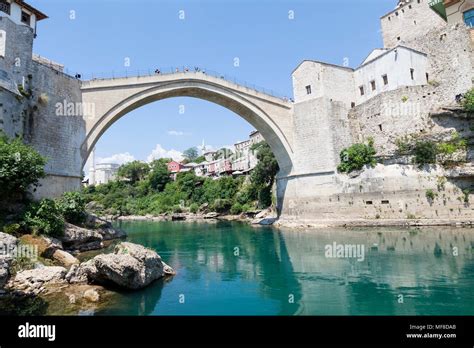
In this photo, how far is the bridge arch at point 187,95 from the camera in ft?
52.8

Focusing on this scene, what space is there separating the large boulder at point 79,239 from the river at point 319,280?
9.46 feet

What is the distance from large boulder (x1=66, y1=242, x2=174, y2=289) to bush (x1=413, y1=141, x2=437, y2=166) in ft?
52.2

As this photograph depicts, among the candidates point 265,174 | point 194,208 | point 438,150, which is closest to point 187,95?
point 265,174

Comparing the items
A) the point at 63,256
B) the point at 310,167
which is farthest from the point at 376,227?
the point at 63,256

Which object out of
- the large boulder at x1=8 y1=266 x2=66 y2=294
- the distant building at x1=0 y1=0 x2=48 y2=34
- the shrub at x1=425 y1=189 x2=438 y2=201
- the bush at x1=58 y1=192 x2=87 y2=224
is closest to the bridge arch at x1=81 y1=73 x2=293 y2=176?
the bush at x1=58 y1=192 x2=87 y2=224

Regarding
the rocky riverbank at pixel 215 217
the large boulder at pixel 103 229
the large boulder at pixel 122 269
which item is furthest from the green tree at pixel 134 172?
the large boulder at pixel 122 269

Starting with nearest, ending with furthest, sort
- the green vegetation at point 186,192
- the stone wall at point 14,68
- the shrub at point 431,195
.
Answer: the stone wall at point 14,68
the shrub at point 431,195
the green vegetation at point 186,192

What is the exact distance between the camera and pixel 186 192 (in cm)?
4112

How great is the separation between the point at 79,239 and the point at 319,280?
9370mm

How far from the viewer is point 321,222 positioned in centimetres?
1950

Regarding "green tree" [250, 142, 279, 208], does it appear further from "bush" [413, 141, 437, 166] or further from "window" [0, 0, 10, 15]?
"window" [0, 0, 10, 15]

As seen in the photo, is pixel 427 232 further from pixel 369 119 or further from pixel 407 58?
pixel 407 58

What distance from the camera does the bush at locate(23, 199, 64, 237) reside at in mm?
10133

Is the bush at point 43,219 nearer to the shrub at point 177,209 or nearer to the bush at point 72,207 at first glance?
the bush at point 72,207
